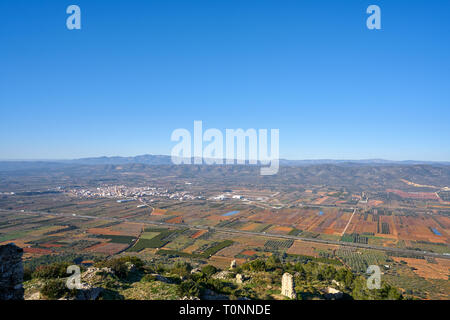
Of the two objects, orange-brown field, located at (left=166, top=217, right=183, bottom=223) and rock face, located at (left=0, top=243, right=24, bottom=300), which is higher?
rock face, located at (left=0, top=243, right=24, bottom=300)

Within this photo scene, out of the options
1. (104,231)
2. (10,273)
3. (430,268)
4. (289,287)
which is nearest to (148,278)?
(10,273)

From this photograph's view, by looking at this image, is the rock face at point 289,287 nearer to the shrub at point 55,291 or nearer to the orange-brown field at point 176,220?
the shrub at point 55,291

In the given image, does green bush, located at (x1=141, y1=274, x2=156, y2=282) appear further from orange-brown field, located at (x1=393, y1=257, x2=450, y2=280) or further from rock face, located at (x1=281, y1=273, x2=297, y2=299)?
orange-brown field, located at (x1=393, y1=257, x2=450, y2=280)

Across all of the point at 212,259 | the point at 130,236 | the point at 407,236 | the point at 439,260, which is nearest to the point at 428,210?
the point at 407,236

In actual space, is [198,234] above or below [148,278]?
below

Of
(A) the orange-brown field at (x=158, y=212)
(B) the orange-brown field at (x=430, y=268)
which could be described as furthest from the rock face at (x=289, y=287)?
(A) the orange-brown field at (x=158, y=212)

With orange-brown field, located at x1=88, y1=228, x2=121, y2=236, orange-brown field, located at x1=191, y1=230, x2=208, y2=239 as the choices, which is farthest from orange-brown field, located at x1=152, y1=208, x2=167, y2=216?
orange-brown field, located at x1=191, y1=230, x2=208, y2=239

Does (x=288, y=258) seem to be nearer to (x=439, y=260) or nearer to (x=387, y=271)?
(x=387, y=271)

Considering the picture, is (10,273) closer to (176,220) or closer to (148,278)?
(148,278)
